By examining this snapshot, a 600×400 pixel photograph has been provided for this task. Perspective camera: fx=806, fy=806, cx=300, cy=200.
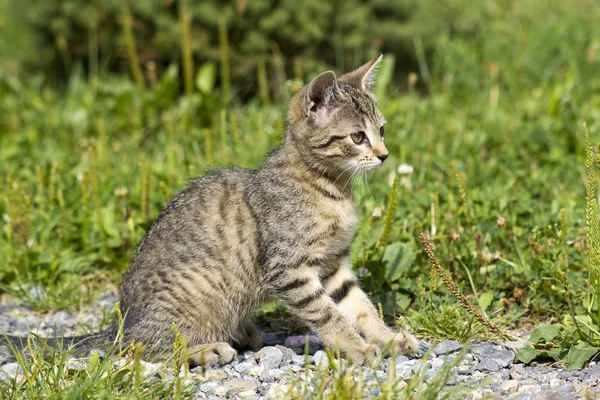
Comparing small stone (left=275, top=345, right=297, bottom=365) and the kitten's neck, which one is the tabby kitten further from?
small stone (left=275, top=345, right=297, bottom=365)

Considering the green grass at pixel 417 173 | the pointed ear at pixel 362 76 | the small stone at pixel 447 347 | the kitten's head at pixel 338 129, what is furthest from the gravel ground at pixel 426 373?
the pointed ear at pixel 362 76

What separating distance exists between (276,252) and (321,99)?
80 centimetres

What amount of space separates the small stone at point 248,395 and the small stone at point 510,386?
103 cm

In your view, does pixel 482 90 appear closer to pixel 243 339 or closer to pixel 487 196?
pixel 487 196

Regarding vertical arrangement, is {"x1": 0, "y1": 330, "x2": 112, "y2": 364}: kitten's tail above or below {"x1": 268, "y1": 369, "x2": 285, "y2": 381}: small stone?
below

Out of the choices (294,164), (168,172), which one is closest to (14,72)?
(168,172)

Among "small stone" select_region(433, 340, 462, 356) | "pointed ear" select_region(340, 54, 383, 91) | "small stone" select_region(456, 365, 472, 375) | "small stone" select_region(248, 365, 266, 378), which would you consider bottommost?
"small stone" select_region(248, 365, 266, 378)

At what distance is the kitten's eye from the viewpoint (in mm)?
3977

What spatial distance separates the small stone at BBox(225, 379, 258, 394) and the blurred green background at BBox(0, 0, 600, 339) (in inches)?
36.2

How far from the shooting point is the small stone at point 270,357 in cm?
379

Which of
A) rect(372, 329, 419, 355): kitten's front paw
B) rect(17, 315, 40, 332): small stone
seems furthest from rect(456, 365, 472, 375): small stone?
rect(17, 315, 40, 332): small stone

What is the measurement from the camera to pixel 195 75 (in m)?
8.15

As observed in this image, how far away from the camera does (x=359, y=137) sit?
13.1 ft

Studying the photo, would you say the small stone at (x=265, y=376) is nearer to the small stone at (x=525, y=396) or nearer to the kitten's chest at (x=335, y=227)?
the kitten's chest at (x=335, y=227)
